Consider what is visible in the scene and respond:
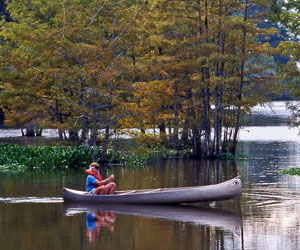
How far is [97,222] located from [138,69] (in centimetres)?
1657

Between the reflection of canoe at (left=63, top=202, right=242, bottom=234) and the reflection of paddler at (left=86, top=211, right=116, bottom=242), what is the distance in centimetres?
54

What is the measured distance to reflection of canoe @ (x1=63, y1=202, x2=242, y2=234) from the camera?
19.2 metres

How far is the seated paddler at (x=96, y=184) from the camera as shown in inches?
886

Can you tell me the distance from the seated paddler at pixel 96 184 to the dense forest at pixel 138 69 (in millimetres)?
11526

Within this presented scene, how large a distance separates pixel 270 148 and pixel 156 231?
31.7m

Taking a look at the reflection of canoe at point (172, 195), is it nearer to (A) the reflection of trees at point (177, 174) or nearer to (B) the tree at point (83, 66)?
(A) the reflection of trees at point (177, 174)

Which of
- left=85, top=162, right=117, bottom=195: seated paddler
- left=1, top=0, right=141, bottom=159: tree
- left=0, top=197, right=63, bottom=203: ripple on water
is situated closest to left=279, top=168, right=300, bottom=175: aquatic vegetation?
left=1, top=0, right=141, bottom=159: tree

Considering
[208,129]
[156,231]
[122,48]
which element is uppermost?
[122,48]

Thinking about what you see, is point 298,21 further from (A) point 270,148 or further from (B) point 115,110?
(A) point 270,148

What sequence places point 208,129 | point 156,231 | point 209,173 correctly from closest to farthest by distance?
point 156,231 < point 209,173 < point 208,129

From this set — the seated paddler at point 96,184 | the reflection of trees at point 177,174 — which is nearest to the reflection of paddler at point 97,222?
the seated paddler at point 96,184

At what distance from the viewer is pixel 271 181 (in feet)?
→ 94.0

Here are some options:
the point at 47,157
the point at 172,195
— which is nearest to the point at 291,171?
the point at 47,157

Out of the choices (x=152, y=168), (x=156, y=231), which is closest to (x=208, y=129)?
(x=152, y=168)
